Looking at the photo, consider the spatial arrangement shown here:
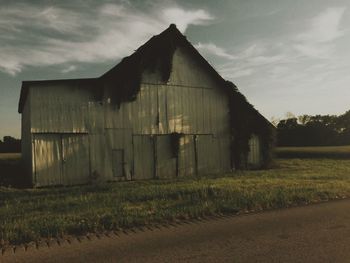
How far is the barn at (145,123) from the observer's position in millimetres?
20750

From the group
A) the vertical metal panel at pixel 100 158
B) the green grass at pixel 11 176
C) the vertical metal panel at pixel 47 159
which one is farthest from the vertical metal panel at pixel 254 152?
the green grass at pixel 11 176

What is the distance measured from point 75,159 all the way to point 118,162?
7.71 feet

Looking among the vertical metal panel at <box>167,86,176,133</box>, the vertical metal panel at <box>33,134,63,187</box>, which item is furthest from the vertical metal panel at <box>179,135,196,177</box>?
the vertical metal panel at <box>33,134,63,187</box>

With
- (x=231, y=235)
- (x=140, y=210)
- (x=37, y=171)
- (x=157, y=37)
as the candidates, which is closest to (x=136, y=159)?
(x=37, y=171)

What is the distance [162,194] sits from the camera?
45.8 ft

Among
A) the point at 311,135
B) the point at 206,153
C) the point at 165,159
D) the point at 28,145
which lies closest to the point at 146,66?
the point at 165,159

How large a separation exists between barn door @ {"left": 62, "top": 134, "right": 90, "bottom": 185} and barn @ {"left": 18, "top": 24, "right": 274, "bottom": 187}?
1.9 inches

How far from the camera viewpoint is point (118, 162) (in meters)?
22.5

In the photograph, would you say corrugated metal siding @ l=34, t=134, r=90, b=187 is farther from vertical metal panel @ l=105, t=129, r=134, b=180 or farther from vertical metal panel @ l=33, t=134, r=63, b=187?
vertical metal panel @ l=105, t=129, r=134, b=180

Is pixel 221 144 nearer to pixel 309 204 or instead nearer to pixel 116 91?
pixel 116 91

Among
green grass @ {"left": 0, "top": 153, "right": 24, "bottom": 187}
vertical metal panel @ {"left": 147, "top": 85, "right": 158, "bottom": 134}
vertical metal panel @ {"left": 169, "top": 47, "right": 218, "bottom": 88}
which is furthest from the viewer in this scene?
vertical metal panel @ {"left": 169, "top": 47, "right": 218, "bottom": 88}

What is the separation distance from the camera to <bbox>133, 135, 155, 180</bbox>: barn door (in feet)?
75.8

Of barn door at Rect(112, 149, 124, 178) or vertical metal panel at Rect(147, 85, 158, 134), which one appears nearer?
barn door at Rect(112, 149, 124, 178)

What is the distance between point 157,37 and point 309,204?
50.0ft
